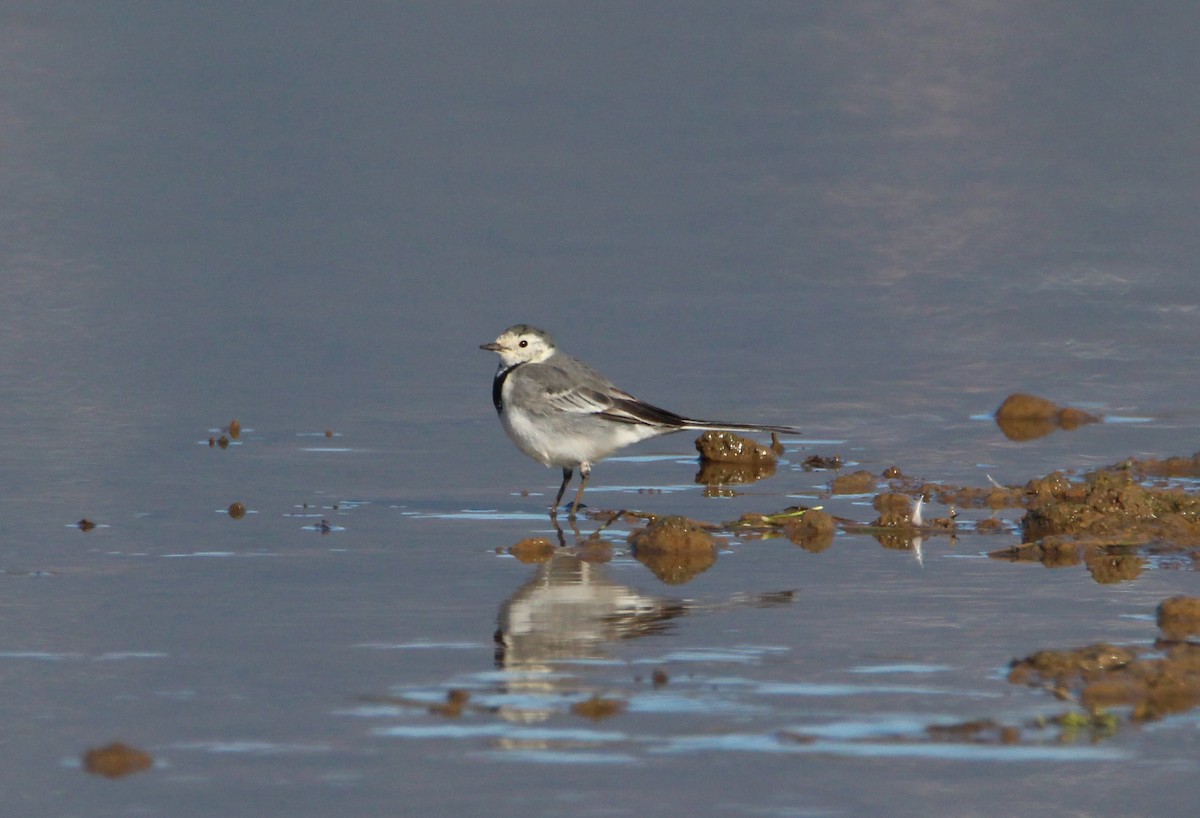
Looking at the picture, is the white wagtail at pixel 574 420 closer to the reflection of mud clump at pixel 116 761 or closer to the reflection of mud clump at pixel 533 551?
the reflection of mud clump at pixel 533 551

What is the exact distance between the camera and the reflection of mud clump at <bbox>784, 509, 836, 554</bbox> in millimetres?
9367

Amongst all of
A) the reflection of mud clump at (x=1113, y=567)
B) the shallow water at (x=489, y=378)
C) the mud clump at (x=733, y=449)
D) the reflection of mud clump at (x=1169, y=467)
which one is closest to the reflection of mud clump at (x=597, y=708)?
the shallow water at (x=489, y=378)

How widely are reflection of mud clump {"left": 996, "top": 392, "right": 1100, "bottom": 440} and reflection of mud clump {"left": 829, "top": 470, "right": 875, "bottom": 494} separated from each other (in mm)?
2244

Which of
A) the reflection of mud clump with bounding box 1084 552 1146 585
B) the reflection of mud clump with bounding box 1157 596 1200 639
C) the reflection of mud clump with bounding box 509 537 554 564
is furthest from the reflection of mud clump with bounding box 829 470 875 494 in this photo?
the reflection of mud clump with bounding box 1157 596 1200 639

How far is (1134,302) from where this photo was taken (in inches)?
640

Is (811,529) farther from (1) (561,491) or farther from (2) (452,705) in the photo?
(2) (452,705)

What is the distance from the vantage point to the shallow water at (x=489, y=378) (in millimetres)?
6078

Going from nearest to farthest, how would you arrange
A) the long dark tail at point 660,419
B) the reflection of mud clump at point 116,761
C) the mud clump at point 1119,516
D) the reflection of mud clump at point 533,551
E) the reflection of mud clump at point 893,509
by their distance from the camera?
the reflection of mud clump at point 116,761
the reflection of mud clump at point 533,551
the mud clump at point 1119,516
the reflection of mud clump at point 893,509
the long dark tail at point 660,419

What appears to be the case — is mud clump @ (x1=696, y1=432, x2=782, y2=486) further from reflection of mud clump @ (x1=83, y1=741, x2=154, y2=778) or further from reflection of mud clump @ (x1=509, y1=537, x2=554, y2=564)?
reflection of mud clump @ (x1=83, y1=741, x2=154, y2=778)

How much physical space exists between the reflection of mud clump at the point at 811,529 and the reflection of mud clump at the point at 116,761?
162 inches

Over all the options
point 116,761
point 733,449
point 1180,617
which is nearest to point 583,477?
point 733,449

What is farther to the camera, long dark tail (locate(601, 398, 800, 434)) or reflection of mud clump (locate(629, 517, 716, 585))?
long dark tail (locate(601, 398, 800, 434))

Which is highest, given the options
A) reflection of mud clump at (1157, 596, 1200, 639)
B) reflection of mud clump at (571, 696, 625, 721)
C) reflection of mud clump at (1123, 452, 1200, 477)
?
reflection of mud clump at (1123, 452, 1200, 477)

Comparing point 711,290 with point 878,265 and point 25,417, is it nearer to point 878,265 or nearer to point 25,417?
point 878,265
